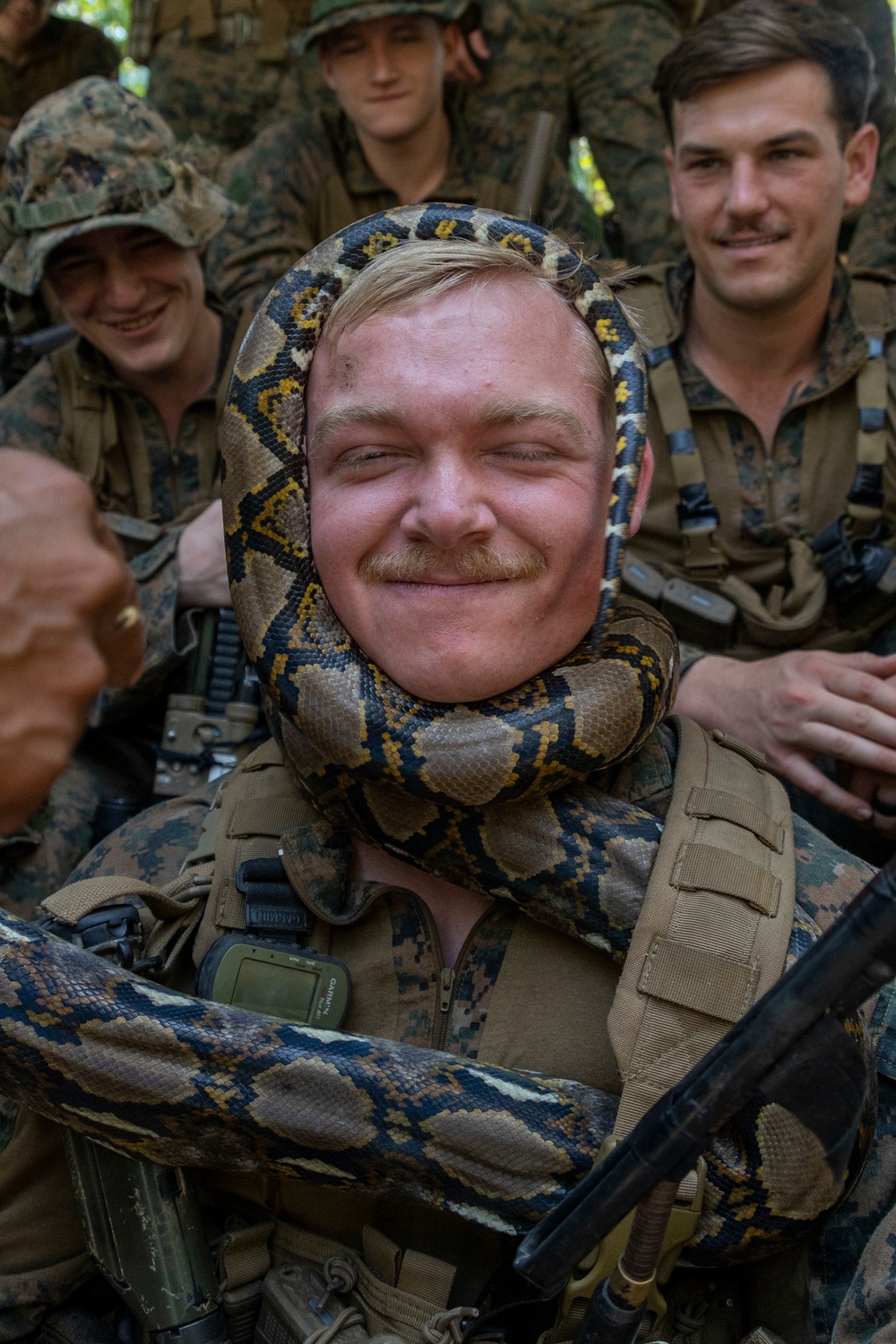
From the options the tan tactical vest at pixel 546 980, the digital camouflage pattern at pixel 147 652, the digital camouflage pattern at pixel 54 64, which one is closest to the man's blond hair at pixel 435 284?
the tan tactical vest at pixel 546 980

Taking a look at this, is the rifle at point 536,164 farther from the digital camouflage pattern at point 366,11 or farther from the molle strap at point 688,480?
the molle strap at point 688,480

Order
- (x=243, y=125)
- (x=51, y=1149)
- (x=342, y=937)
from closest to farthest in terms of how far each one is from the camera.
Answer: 1. (x=51, y=1149)
2. (x=342, y=937)
3. (x=243, y=125)

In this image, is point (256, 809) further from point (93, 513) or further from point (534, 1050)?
point (93, 513)

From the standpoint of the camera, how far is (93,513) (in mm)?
1124

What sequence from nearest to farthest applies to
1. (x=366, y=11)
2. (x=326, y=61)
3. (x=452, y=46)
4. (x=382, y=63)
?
(x=366, y=11), (x=382, y=63), (x=326, y=61), (x=452, y=46)

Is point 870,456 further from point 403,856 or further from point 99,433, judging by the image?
point 99,433

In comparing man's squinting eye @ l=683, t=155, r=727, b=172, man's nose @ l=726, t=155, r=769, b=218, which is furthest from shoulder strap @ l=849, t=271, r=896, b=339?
man's squinting eye @ l=683, t=155, r=727, b=172

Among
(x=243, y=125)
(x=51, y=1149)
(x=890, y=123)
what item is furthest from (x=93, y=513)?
(x=243, y=125)

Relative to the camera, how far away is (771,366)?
423 centimetres

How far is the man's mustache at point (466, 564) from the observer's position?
6.56 feet

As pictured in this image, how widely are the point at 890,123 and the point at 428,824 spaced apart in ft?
17.6

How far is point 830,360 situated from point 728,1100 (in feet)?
11.0

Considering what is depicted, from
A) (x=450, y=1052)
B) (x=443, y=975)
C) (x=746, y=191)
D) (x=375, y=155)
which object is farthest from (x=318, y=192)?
(x=450, y=1052)

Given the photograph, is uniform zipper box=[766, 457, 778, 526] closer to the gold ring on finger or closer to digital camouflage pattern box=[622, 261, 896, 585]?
digital camouflage pattern box=[622, 261, 896, 585]
